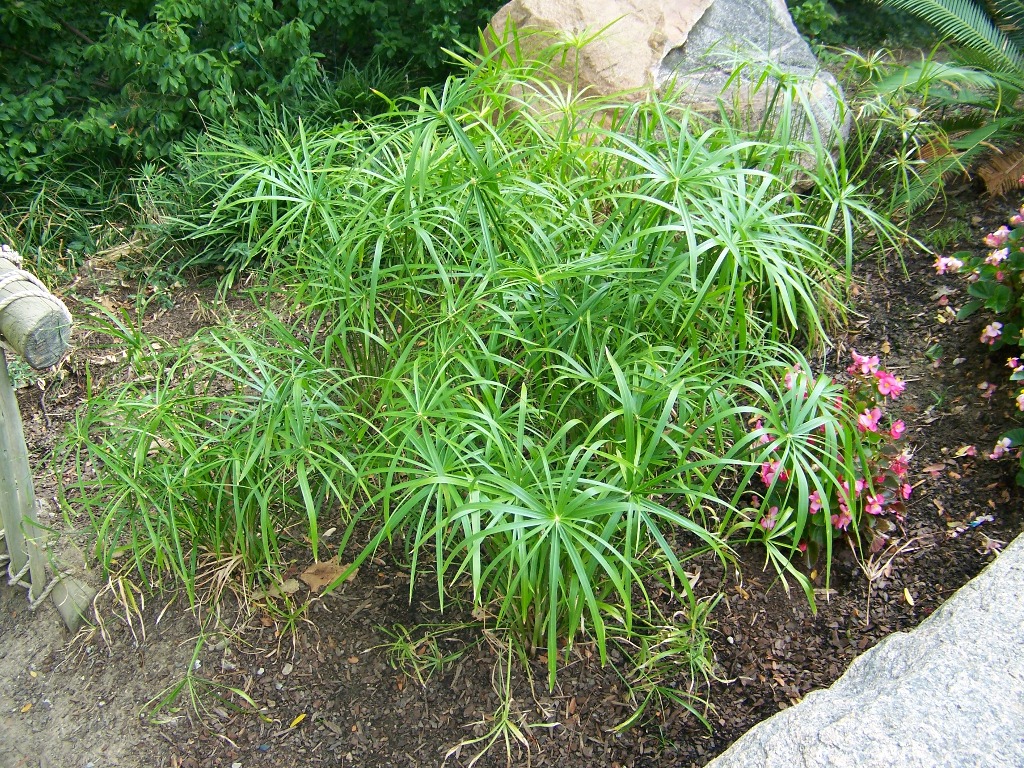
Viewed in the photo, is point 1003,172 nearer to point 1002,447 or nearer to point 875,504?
point 1002,447

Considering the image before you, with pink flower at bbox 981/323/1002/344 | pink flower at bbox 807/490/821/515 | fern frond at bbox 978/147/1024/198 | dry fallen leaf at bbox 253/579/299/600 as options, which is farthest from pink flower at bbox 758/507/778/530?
fern frond at bbox 978/147/1024/198

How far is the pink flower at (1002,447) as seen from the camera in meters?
2.55

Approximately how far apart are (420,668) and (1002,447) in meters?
1.85

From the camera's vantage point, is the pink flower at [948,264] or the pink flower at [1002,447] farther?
the pink flower at [948,264]

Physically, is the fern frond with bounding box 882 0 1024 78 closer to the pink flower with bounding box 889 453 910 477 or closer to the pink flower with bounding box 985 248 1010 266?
the pink flower with bounding box 985 248 1010 266

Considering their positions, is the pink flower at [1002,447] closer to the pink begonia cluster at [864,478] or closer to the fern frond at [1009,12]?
the pink begonia cluster at [864,478]

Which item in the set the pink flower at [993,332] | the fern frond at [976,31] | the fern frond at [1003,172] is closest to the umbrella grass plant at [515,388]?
the pink flower at [993,332]

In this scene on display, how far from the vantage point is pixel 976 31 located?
390 centimetres

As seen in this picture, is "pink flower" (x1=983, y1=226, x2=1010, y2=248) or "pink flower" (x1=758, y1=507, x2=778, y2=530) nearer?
"pink flower" (x1=758, y1=507, x2=778, y2=530)

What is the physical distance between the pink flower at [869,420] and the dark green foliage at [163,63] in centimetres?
296

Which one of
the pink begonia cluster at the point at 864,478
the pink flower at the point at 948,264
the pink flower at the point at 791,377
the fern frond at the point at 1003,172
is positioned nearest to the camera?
the pink flower at the point at 791,377

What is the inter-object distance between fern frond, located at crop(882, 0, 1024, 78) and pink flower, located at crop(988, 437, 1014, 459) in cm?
206

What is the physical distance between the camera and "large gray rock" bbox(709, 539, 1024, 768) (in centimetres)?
164

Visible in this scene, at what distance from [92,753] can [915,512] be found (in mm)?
2514
